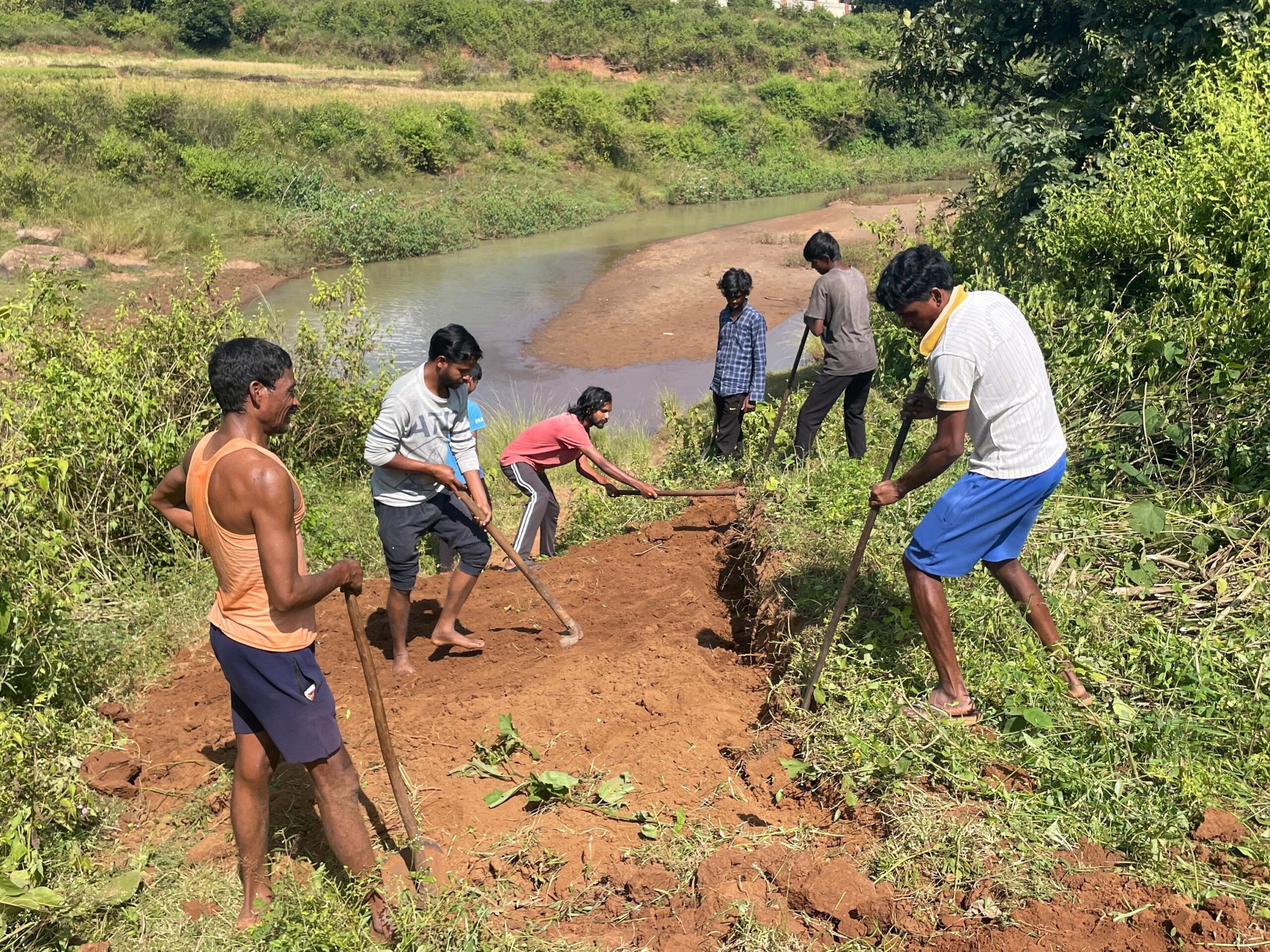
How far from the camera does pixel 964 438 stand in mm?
3699

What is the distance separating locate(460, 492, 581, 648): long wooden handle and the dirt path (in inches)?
335

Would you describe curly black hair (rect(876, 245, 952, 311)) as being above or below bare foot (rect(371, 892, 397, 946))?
above

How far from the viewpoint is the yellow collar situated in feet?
12.0

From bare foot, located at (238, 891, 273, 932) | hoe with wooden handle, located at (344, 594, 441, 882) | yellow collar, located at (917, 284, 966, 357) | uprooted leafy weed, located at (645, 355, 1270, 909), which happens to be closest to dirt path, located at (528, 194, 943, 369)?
uprooted leafy weed, located at (645, 355, 1270, 909)

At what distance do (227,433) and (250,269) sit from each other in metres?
16.6

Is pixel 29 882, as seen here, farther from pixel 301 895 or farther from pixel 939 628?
pixel 939 628

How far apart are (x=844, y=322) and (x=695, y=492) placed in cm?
158

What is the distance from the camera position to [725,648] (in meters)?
5.28

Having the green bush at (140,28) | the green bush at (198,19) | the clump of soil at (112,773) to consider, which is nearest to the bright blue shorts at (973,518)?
the clump of soil at (112,773)

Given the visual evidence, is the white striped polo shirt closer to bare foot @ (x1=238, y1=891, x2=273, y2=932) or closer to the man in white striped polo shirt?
the man in white striped polo shirt

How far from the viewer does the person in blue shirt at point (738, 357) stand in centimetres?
727

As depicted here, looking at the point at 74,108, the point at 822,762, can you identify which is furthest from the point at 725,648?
the point at 74,108

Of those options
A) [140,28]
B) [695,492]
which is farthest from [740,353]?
[140,28]

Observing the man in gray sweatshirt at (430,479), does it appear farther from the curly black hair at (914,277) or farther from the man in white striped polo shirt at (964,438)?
the man in white striped polo shirt at (964,438)
